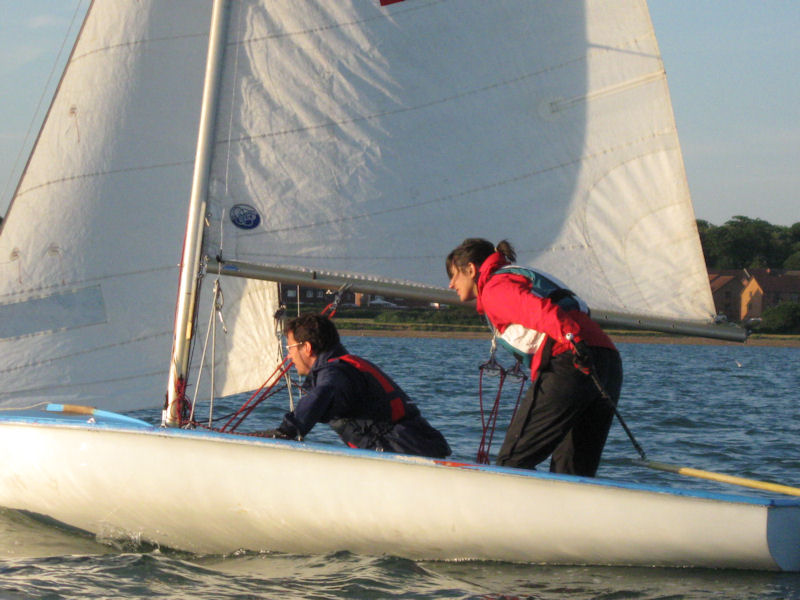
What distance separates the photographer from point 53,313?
210 inches

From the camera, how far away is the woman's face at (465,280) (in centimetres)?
425

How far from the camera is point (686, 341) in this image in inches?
1704

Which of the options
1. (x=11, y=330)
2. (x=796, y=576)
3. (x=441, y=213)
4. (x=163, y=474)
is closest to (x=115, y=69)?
(x=11, y=330)

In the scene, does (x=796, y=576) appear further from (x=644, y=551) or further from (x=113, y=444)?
(x=113, y=444)

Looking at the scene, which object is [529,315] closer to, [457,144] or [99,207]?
[457,144]

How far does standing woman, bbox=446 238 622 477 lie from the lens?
13.1 feet

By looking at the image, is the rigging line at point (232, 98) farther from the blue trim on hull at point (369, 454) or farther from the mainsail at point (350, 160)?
the blue trim on hull at point (369, 454)

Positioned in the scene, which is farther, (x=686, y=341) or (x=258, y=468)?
(x=686, y=341)

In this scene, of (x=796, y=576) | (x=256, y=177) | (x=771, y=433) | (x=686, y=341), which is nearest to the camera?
(x=796, y=576)

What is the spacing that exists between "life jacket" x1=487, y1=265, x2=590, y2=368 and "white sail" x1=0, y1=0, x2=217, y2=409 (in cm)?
206

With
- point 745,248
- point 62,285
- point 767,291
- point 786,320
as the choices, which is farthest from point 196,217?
point 745,248

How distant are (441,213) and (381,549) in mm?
1625

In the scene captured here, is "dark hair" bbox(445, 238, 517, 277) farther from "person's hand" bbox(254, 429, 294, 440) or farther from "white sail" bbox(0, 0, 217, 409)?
"white sail" bbox(0, 0, 217, 409)

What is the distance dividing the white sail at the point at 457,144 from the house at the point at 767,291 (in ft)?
178
